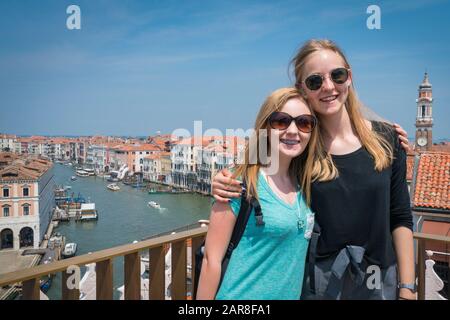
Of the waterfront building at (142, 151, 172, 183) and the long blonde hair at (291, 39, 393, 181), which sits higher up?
the long blonde hair at (291, 39, 393, 181)

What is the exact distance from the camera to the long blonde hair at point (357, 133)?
133 centimetres

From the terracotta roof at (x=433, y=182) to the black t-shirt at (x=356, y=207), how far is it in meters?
7.94

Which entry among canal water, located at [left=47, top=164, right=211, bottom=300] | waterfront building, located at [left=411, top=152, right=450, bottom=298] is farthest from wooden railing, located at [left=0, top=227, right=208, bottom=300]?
canal water, located at [left=47, top=164, right=211, bottom=300]

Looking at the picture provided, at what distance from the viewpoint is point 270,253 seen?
1222mm

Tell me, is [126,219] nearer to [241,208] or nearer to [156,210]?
[156,210]

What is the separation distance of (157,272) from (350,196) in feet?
3.38

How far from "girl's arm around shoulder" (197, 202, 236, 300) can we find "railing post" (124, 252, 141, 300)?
574 mm

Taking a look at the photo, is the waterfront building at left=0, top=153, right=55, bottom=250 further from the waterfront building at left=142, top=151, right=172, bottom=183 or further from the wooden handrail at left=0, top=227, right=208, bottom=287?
the waterfront building at left=142, top=151, right=172, bottom=183

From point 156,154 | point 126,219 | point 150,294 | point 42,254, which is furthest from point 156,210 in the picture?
point 150,294

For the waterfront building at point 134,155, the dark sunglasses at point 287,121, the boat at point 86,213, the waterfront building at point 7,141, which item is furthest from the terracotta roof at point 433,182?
the waterfront building at point 134,155

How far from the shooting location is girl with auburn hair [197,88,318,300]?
1202 millimetres

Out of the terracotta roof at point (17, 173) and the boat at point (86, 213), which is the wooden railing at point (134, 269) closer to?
the terracotta roof at point (17, 173)
